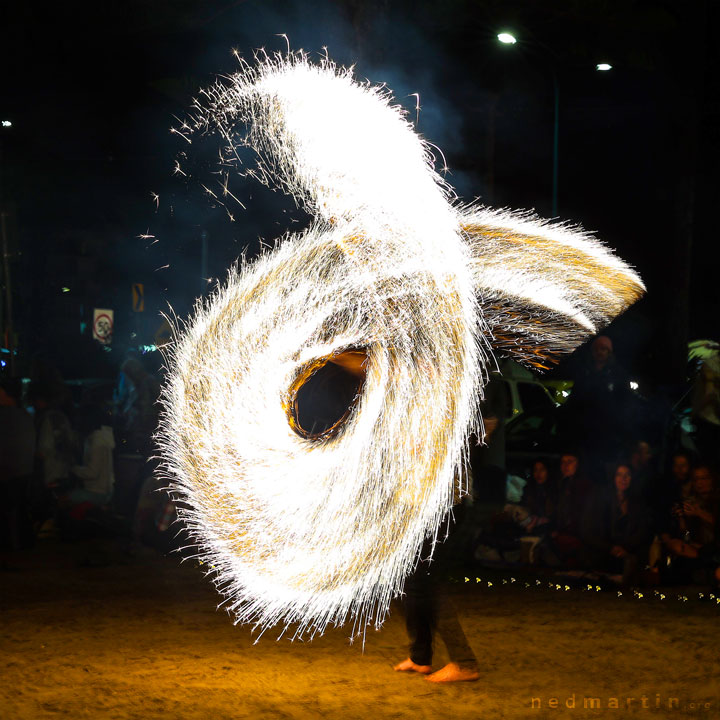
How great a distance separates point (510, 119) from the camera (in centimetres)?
2061

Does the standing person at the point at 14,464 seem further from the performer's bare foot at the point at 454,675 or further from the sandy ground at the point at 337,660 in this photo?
the performer's bare foot at the point at 454,675

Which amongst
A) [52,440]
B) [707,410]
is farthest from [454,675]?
[52,440]

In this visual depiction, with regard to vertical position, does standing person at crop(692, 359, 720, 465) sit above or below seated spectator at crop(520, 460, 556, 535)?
above

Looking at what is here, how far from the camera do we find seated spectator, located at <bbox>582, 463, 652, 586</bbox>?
760 cm

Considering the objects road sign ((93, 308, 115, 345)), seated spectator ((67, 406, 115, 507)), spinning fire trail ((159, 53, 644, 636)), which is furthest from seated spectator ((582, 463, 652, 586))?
road sign ((93, 308, 115, 345))

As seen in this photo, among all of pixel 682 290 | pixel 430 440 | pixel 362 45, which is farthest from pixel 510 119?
pixel 430 440

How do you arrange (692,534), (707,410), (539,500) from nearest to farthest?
(692,534) < (539,500) < (707,410)

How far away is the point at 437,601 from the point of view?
4.94 meters

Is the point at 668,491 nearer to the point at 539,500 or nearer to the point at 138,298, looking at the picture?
the point at 539,500

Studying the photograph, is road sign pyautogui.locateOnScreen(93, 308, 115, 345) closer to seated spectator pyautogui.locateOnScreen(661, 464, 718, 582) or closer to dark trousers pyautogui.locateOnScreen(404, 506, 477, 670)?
seated spectator pyautogui.locateOnScreen(661, 464, 718, 582)

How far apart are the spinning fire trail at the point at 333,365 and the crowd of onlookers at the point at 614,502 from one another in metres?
2.25

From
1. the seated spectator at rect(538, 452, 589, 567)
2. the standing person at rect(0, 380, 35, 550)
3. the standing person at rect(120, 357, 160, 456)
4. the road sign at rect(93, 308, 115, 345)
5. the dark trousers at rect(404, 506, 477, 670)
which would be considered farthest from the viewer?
the road sign at rect(93, 308, 115, 345)

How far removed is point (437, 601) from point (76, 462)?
256 inches

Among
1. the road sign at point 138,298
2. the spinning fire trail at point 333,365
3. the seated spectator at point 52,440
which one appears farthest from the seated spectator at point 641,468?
the road sign at point 138,298
